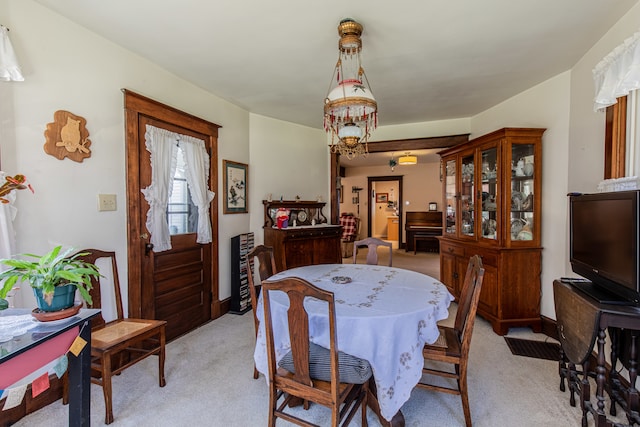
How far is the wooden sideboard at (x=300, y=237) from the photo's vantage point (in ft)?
13.3

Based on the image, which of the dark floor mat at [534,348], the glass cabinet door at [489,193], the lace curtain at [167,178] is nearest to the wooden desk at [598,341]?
the dark floor mat at [534,348]

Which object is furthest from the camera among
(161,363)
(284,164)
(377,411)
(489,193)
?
(284,164)

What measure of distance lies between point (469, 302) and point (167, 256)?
2660 mm

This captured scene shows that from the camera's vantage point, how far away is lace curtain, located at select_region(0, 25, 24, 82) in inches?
67.5

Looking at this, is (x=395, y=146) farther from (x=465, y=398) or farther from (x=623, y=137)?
(x=465, y=398)

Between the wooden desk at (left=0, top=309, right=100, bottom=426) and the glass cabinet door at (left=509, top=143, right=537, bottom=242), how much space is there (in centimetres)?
358

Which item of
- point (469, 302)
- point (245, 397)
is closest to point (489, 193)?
point (469, 302)

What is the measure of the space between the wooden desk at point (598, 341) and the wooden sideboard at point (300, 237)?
2.85m

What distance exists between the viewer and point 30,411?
1892 millimetres

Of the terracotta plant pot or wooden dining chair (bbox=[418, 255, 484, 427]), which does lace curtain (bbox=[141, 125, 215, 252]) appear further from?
wooden dining chair (bbox=[418, 255, 484, 427])

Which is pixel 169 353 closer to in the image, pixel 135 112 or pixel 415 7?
pixel 135 112

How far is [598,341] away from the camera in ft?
5.17

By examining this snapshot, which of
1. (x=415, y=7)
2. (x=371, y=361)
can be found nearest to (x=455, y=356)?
(x=371, y=361)

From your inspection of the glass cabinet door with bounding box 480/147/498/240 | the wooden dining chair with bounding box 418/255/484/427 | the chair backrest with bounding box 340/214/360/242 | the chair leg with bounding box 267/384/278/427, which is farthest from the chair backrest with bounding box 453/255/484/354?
the chair backrest with bounding box 340/214/360/242
